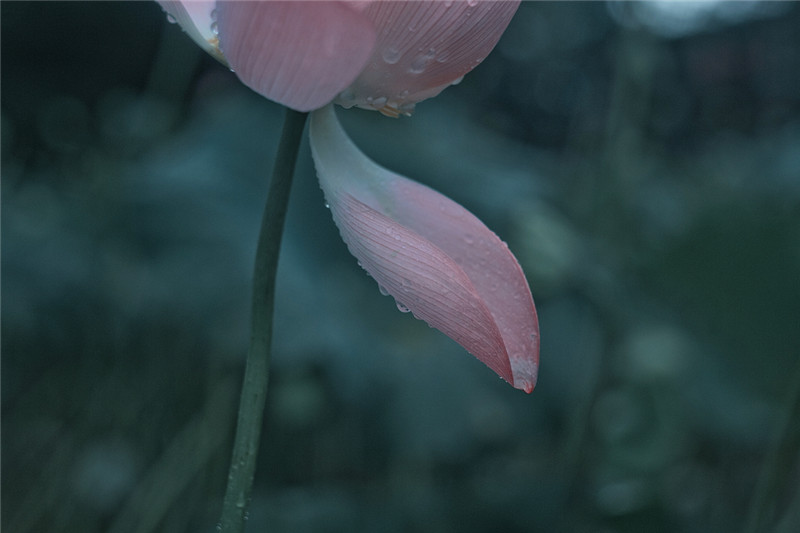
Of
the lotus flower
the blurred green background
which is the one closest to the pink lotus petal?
the lotus flower

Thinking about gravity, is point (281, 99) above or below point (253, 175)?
above

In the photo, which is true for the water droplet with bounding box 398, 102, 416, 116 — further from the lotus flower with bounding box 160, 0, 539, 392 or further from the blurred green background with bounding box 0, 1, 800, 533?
the blurred green background with bounding box 0, 1, 800, 533

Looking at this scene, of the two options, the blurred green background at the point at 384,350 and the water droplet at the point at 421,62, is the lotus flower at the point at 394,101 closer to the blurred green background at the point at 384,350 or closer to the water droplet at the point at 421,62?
the water droplet at the point at 421,62

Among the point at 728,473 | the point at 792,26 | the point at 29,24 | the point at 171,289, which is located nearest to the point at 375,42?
the point at 171,289

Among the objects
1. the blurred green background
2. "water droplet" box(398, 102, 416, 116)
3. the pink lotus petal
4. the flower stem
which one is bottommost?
the blurred green background

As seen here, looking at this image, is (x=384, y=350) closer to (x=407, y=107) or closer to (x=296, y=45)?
(x=407, y=107)

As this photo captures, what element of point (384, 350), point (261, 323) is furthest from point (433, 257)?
point (384, 350)

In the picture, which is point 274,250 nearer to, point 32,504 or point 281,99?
point 281,99

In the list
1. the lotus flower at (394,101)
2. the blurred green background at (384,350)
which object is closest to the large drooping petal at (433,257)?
the lotus flower at (394,101)
